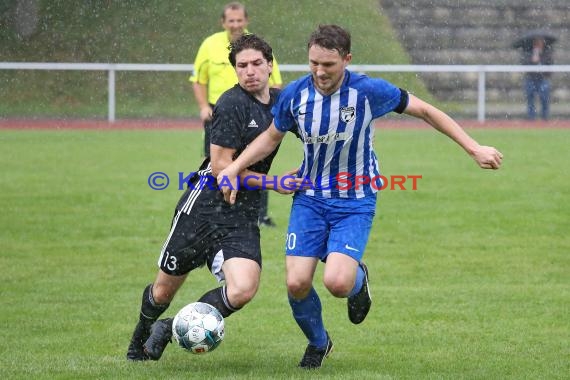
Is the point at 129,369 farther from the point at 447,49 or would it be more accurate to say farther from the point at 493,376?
the point at 447,49

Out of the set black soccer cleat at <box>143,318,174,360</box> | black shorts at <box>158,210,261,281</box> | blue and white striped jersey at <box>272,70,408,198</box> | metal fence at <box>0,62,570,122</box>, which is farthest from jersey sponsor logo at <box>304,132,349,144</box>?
metal fence at <box>0,62,570,122</box>

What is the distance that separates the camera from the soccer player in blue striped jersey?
5.52m

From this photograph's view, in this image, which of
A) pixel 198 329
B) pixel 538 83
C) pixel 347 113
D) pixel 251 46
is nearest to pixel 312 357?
pixel 198 329

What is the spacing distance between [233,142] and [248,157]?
0.50 ft

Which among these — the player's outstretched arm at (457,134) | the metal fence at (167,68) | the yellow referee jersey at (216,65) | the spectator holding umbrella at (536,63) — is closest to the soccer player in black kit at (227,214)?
the player's outstretched arm at (457,134)

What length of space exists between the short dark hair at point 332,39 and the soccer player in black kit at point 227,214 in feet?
1.09

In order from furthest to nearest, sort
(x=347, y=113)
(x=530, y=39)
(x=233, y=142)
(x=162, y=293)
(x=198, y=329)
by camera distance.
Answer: (x=530, y=39), (x=162, y=293), (x=233, y=142), (x=347, y=113), (x=198, y=329)

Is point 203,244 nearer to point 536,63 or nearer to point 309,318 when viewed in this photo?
point 309,318

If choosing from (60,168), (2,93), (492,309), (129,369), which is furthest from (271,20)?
(129,369)

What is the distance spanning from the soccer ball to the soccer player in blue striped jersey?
1.53 feet

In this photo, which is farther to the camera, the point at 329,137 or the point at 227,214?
the point at 227,214

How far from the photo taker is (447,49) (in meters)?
29.1

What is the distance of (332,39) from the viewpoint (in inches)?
215

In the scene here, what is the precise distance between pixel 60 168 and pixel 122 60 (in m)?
8.39
